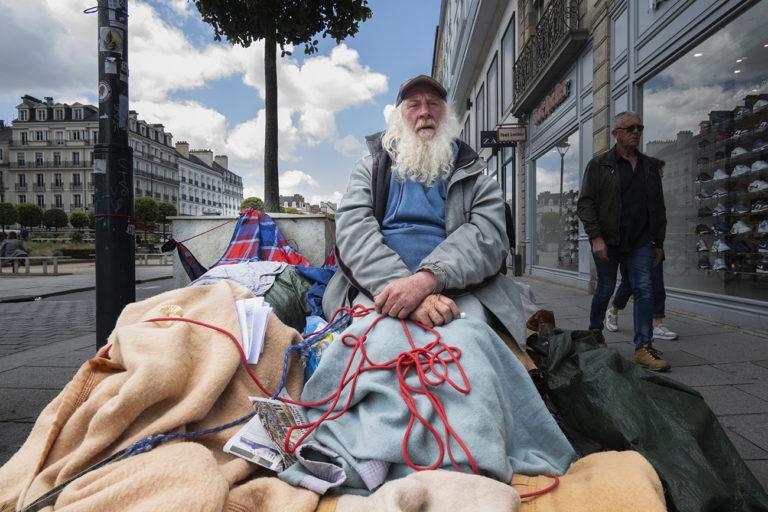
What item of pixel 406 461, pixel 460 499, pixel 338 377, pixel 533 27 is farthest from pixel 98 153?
pixel 533 27

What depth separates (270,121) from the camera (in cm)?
751

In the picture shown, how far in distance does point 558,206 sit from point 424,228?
9.94m

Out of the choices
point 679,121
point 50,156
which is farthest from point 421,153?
point 50,156

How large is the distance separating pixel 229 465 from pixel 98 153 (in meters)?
2.30

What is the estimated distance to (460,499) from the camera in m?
1.25

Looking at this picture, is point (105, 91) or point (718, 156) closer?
point (105, 91)

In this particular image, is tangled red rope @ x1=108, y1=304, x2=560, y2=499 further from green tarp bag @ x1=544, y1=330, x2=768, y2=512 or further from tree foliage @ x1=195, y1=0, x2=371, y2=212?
tree foliage @ x1=195, y1=0, x2=371, y2=212

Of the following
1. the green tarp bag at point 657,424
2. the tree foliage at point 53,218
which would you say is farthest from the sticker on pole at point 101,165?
the tree foliage at point 53,218

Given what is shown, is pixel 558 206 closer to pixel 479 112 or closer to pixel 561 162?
pixel 561 162

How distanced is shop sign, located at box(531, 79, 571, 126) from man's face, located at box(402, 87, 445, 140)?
Result: 8.74m

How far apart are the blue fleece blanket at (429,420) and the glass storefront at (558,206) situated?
884 cm

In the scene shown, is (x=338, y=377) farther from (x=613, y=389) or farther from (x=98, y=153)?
(x=98, y=153)

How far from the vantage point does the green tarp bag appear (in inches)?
57.5

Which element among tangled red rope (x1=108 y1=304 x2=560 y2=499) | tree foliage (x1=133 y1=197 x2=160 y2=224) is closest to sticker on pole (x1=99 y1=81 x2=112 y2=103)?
tangled red rope (x1=108 y1=304 x2=560 y2=499)
